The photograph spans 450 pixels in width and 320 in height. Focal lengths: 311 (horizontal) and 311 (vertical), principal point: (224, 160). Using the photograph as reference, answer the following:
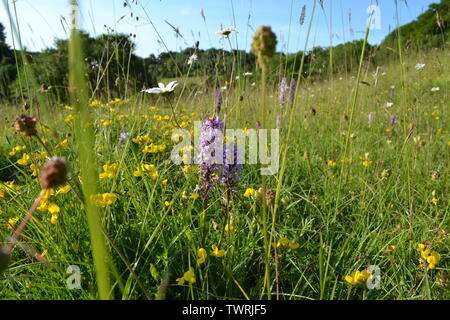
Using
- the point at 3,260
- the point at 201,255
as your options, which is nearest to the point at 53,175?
the point at 3,260

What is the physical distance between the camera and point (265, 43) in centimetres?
52

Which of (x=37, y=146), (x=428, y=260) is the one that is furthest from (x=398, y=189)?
(x=37, y=146)

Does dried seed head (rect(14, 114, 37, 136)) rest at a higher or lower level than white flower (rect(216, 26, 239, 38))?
lower

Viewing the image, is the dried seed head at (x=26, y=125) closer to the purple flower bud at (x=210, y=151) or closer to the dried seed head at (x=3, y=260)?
the dried seed head at (x=3, y=260)

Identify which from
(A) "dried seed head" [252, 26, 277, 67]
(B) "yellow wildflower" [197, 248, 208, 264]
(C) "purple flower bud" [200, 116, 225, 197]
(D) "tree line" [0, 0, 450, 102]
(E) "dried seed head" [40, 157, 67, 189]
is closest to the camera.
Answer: (E) "dried seed head" [40, 157, 67, 189]

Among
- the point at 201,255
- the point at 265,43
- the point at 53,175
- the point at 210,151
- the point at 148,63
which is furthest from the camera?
the point at 148,63

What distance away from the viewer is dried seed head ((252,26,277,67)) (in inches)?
20.6

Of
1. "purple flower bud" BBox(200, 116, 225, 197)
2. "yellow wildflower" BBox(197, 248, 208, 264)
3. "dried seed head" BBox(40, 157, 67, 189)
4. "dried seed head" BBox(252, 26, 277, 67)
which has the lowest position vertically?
"yellow wildflower" BBox(197, 248, 208, 264)

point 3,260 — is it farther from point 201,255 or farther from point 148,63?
point 148,63

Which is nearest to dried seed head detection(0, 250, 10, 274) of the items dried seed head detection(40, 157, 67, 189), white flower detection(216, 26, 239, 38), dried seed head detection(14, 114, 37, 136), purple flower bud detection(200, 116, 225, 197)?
dried seed head detection(40, 157, 67, 189)

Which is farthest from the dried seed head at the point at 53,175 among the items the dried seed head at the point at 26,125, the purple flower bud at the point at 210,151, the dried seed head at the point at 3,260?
the purple flower bud at the point at 210,151

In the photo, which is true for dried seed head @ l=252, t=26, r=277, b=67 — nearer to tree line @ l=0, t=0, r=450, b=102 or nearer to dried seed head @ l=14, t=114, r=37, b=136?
dried seed head @ l=14, t=114, r=37, b=136

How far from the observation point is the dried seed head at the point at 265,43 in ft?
1.71
